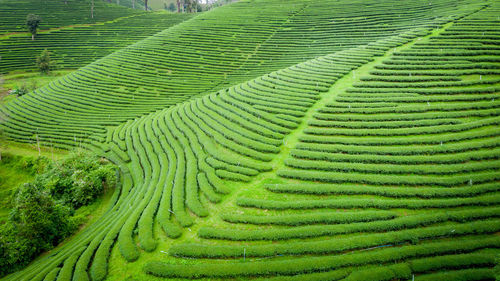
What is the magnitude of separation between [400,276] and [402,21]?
66.7 metres

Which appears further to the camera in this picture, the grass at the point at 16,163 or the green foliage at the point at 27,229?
the grass at the point at 16,163

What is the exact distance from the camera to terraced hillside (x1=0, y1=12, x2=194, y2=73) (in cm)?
7619

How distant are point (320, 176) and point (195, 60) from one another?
53665mm

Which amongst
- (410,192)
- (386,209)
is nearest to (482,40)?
(410,192)

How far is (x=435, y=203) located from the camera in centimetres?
1767

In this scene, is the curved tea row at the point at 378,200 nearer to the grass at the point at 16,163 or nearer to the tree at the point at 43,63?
the grass at the point at 16,163

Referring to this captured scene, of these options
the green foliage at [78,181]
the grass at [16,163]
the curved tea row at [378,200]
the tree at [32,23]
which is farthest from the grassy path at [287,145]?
the tree at [32,23]

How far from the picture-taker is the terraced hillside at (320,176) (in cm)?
1548

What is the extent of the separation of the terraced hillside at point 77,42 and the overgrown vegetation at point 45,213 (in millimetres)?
65723

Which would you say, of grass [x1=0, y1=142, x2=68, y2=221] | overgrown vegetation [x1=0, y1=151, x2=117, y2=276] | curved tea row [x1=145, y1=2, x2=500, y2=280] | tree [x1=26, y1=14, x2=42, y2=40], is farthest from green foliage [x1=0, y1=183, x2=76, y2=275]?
tree [x1=26, y1=14, x2=42, y2=40]

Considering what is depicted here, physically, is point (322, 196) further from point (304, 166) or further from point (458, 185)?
point (458, 185)

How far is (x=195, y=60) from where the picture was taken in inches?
2569

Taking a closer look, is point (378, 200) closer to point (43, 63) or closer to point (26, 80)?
point (43, 63)

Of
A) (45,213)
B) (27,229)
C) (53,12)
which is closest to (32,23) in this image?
(53,12)
